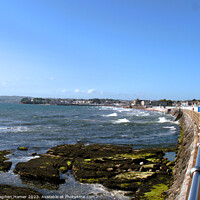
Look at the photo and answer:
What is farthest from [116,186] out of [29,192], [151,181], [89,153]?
[89,153]

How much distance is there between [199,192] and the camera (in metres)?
2.34

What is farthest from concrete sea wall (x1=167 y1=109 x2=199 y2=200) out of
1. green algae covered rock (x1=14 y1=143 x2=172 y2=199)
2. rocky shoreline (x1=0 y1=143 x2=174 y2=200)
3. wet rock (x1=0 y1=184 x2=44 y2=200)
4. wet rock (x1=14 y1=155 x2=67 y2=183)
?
wet rock (x1=14 y1=155 x2=67 y2=183)

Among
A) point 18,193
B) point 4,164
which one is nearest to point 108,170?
point 18,193

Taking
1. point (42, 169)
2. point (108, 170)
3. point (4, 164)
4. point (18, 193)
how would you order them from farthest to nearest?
point (4, 164) → point (108, 170) → point (42, 169) → point (18, 193)

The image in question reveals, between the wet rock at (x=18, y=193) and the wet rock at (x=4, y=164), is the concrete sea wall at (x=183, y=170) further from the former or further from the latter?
the wet rock at (x=4, y=164)

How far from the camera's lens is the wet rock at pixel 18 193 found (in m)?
9.49

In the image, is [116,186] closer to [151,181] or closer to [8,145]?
[151,181]

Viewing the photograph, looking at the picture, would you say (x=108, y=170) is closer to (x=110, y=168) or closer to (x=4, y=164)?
(x=110, y=168)

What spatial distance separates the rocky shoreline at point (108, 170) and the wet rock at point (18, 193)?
45 mm

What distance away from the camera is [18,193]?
980 centimetres

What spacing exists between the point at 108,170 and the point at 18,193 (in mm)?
5553

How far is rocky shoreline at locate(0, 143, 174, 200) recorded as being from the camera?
10791 millimetres

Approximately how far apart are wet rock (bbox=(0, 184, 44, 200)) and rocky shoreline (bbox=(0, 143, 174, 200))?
0.15 ft

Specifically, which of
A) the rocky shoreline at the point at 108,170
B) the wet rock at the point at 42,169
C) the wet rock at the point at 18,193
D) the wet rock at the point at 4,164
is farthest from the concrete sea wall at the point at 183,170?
the wet rock at the point at 4,164
